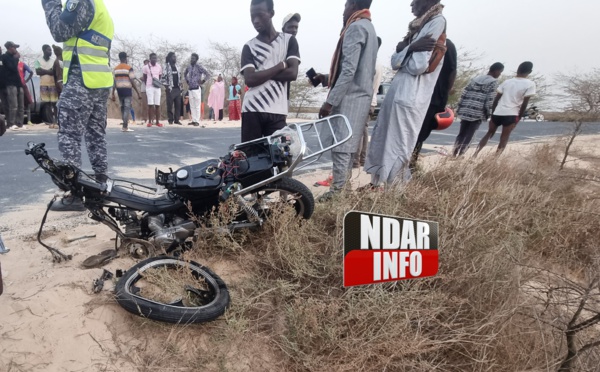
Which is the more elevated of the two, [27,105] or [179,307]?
[27,105]

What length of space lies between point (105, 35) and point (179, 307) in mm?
2495

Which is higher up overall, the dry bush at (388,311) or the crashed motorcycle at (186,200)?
the crashed motorcycle at (186,200)

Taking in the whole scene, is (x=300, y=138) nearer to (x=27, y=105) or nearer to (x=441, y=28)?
(x=441, y=28)

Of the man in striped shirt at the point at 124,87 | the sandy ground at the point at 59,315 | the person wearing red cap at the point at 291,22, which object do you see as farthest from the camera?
the man in striped shirt at the point at 124,87

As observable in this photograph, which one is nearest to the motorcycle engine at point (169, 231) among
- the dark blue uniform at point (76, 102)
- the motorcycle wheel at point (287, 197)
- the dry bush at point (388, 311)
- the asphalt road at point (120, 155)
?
the dry bush at point (388, 311)

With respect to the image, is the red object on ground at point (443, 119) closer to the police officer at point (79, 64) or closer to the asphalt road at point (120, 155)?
the asphalt road at point (120, 155)

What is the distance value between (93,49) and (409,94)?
8.73ft

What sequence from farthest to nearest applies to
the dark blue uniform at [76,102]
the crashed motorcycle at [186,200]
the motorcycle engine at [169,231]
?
the dark blue uniform at [76,102], the motorcycle engine at [169,231], the crashed motorcycle at [186,200]

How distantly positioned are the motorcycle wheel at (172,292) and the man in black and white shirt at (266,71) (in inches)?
57.4

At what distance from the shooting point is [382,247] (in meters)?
1.16

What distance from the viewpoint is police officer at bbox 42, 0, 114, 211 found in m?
2.62

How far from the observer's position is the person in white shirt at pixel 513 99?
5.17 m

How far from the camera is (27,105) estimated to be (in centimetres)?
805

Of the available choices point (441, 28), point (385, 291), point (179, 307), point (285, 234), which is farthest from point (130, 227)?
point (441, 28)
